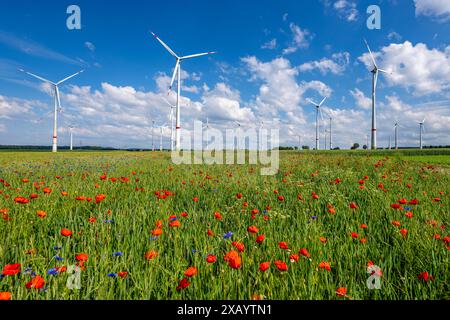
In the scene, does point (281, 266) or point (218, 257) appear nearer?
point (281, 266)

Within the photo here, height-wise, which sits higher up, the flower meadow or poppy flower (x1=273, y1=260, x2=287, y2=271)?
poppy flower (x1=273, y1=260, x2=287, y2=271)

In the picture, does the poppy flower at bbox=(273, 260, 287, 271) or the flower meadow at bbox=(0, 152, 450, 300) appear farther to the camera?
the flower meadow at bbox=(0, 152, 450, 300)

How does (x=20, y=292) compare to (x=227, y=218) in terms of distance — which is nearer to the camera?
(x=20, y=292)

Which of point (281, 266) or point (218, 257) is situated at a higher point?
point (281, 266)

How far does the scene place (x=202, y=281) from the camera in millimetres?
1935

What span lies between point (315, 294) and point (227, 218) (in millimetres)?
1931

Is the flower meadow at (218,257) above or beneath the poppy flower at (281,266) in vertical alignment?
beneath

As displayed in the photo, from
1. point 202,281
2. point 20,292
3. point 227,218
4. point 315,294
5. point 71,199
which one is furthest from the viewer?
point 71,199

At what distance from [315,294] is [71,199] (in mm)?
4264

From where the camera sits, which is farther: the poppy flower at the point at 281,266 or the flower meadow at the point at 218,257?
the flower meadow at the point at 218,257
